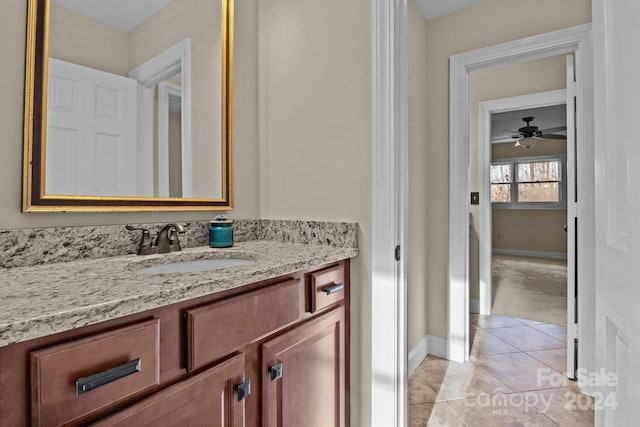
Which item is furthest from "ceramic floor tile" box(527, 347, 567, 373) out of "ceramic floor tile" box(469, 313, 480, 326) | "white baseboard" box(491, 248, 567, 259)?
"white baseboard" box(491, 248, 567, 259)

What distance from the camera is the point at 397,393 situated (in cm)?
123

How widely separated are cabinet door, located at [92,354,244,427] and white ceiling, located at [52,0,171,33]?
47.5 inches

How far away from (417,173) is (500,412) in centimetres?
145

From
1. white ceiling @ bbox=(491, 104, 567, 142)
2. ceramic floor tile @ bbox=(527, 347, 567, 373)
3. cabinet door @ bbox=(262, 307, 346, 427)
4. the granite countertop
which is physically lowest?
ceramic floor tile @ bbox=(527, 347, 567, 373)

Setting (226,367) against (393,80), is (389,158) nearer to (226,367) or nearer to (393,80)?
(393,80)

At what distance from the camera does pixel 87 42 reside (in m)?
1.09

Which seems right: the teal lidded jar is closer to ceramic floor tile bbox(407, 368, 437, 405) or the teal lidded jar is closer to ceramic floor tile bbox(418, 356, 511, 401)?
ceramic floor tile bbox(407, 368, 437, 405)

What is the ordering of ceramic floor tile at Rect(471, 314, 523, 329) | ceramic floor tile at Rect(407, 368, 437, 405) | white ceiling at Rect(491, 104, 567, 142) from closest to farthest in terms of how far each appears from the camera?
ceramic floor tile at Rect(407, 368, 437, 405), ceramic floor tile at Rect(471, 314, 523, 329), white ceiling at Rect(491, 104, 567, 142)

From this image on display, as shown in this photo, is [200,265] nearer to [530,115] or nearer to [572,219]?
[572,219]

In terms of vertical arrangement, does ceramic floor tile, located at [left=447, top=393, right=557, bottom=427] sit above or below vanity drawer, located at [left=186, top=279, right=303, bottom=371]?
below

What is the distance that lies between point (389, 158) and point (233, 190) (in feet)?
2.41

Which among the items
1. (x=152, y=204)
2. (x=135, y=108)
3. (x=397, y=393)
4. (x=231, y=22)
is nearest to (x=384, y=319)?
(x=397, y=393)

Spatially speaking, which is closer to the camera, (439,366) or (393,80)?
(393,80)

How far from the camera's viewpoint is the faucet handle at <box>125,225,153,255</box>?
1.12 metres
